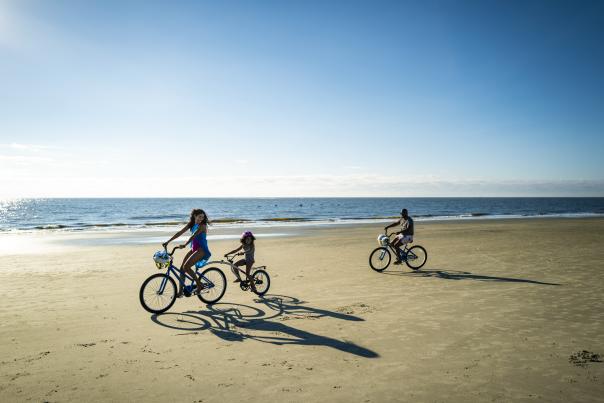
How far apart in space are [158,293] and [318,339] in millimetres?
4252

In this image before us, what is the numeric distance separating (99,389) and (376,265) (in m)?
10.6

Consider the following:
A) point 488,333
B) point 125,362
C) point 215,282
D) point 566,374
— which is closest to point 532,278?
point 488,333

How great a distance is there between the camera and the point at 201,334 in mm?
7227

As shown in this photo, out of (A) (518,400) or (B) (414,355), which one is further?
(B) (414,355)

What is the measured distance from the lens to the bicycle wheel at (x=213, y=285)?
30.6ft

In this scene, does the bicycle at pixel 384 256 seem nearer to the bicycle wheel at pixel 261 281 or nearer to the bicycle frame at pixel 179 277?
the bicycle wheel at pixel 261 281

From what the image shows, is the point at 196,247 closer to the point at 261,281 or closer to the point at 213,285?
the point at 213,285

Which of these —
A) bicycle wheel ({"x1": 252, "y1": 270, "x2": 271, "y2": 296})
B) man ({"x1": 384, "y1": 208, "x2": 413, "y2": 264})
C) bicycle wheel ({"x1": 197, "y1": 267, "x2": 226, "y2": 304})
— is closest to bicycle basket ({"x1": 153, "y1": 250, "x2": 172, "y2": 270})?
bicycle wheel ({"x1": 197, "y1": 267, "x2": 226, "y2": 304})

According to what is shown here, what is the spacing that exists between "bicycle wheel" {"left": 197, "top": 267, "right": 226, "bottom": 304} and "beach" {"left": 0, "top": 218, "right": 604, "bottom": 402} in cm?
24

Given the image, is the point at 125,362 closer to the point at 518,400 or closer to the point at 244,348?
the point at 244,348

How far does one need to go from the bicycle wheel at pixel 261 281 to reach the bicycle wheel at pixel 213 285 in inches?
44.1

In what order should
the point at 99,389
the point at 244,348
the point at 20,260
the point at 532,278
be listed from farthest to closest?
1. the point at 20,260
2. the point at 532,278
3. the point at 244,348
4. the point at 99,389

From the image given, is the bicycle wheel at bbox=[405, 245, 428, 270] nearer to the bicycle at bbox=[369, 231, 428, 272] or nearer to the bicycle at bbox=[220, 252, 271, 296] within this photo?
the bicycle at bbox=[369, 231, 428, 272]

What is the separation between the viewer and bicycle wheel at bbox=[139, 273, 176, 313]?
8695 millimetres
